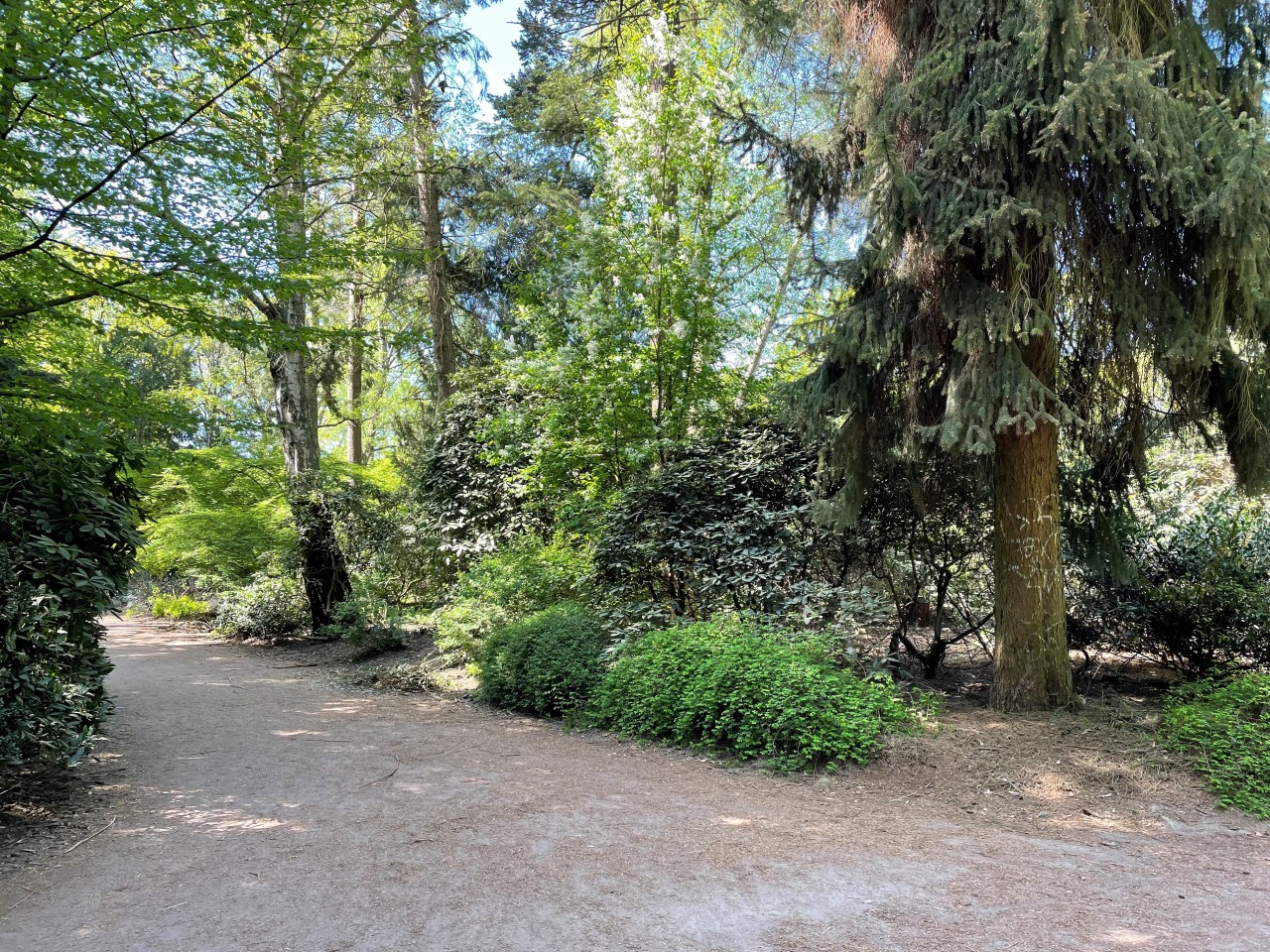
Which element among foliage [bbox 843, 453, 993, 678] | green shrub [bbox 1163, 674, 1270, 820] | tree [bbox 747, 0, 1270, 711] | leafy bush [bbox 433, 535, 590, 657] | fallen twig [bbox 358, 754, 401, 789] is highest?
tree [bbox 747, 0, 1270, 711]

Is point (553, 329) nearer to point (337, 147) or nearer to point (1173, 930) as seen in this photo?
point (337, 147)

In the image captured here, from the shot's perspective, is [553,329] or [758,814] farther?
[553,329]

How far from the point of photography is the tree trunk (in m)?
6.00

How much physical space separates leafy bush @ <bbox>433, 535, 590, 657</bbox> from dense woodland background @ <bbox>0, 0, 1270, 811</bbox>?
4 cm

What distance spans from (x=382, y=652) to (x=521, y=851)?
7260 millimetres

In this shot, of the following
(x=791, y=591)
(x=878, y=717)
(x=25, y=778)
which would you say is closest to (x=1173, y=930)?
(x=878, y=717)

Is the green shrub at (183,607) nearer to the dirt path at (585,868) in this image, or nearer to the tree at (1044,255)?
the dirt path at (585,868)

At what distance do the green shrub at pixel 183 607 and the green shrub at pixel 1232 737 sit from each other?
15.4 m

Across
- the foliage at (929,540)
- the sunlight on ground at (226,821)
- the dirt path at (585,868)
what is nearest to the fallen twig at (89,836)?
Result: the dirt path at (585,868)

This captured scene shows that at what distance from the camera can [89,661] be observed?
4.58 meters

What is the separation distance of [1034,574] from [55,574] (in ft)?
23.0

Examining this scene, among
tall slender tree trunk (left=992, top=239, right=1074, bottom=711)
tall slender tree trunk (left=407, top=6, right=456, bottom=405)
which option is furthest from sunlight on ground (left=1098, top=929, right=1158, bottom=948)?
tall slender tree trunk (left=407, top=6, right=456, bottom=405)

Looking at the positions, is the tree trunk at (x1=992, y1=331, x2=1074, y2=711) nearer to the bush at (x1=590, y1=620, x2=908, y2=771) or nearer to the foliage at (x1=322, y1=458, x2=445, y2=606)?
the bush at (x1=590, y1=620, x2=908, y2=771)

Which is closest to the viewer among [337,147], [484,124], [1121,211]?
[1121,211]
